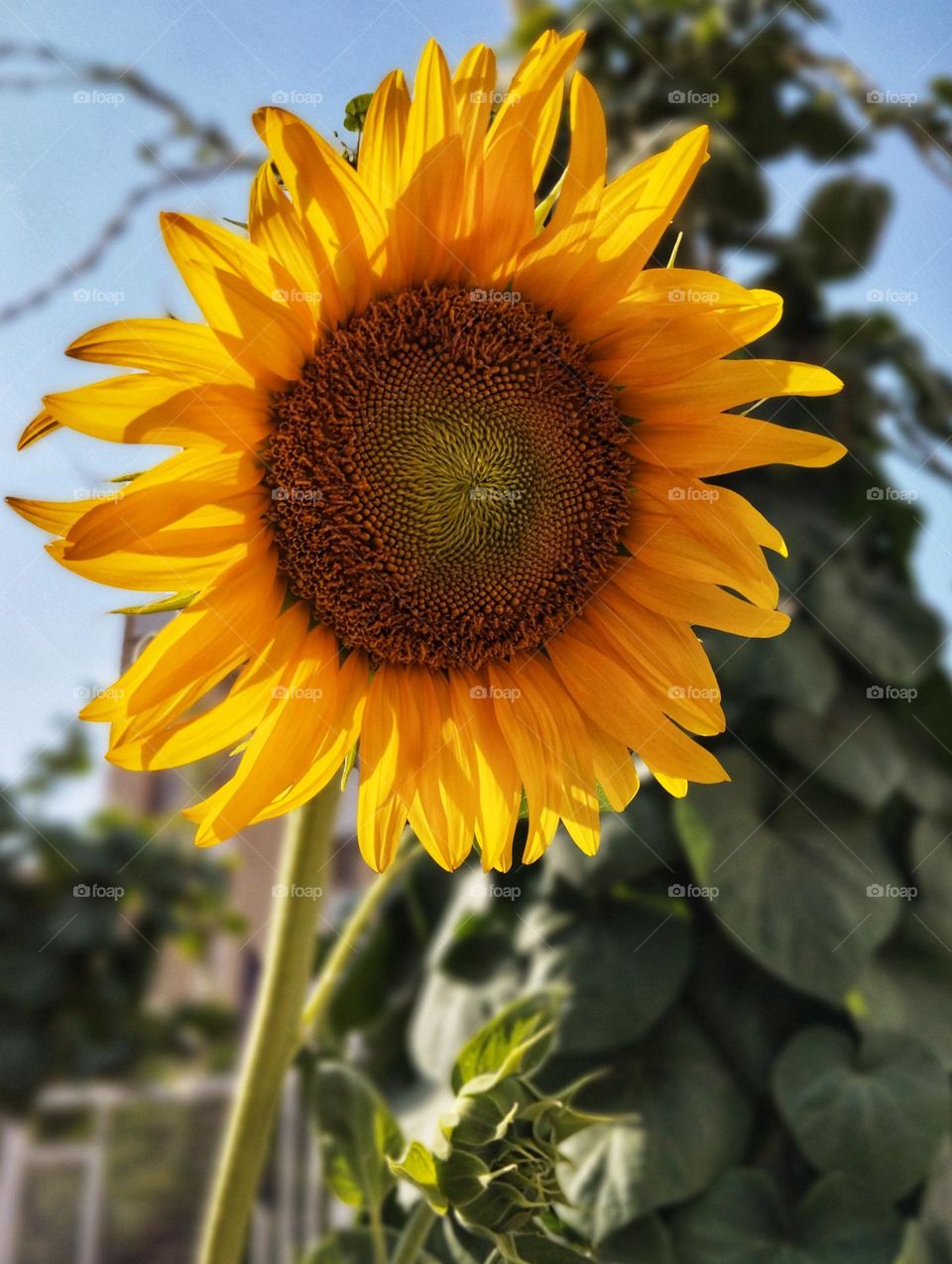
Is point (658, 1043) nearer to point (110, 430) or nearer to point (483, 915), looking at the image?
point (483, 915)

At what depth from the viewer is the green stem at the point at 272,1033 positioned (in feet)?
Result: 1.61

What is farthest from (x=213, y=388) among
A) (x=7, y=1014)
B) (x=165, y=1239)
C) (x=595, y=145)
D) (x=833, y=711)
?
(x=165, y=1239)

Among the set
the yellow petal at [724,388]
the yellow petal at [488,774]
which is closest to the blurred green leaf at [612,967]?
the yellow petal at [488,774]

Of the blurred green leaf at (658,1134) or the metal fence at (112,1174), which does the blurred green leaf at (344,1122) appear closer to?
the blurred green leaf at (658,1134)

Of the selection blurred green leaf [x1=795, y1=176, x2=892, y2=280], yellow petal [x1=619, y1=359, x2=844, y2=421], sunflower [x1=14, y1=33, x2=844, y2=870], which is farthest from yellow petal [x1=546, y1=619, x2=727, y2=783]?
blurred green leaf [x1=795, y1=176, x2=892, y2=280]

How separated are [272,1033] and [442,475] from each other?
0.87ft

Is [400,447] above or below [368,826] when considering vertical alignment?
above

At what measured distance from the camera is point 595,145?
1.42 ft

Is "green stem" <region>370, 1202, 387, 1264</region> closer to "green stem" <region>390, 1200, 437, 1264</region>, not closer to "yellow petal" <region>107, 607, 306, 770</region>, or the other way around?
"green stem" <region>390, 1200, 437, 1264</region>

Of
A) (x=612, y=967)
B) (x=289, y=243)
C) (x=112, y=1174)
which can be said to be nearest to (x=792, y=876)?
(x=612, y=967)

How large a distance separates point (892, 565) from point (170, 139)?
73 cm

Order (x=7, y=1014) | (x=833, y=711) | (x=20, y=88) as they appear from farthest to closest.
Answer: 1. (x=7, y=1014)
2. (x=833, y=711)
3. (x=20, y=88)

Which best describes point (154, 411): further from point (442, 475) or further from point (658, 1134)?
point (658, 1134)

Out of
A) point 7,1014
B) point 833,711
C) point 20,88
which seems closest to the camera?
point 20,88
